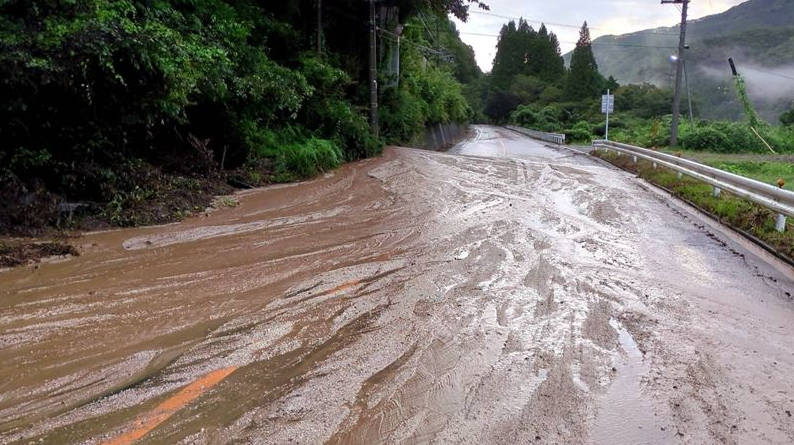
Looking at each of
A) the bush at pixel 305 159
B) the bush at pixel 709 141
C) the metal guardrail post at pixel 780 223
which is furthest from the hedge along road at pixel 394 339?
the bush at pixel 709 141

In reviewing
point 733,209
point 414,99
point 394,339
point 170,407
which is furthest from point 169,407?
point 414,99

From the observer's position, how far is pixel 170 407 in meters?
3.25

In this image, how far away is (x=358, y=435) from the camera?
10.1 feet

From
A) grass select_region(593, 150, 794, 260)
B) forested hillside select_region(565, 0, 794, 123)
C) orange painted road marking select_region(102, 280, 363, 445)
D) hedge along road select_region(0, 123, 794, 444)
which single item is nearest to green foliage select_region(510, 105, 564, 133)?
forested hillside select_region(565, 0, 794, 123)

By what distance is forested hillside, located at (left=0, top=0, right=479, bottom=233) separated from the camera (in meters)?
7.18

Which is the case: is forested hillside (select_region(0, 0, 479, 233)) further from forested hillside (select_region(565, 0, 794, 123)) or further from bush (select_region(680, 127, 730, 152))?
forested hillside (select_region(565, 0, 794, 123))

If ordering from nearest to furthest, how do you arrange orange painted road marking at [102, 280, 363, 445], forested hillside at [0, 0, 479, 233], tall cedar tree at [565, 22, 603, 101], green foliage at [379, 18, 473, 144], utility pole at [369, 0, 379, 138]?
orange painted road marking at [102, 280, 363, 445] → forested hillside at [0, 0, 479, 233] → utility pole at [369, 0, 379, 138] → green foliage at [379, 18, 473, 144] → tall cedar tree at [565, 22, 603, 101]

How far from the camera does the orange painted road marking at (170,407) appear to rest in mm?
2949

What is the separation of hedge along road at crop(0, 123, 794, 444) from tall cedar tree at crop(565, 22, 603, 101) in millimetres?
77028

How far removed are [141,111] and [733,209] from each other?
34.5 ft

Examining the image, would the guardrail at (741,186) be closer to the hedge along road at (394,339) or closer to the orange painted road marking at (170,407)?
the hedge along road at (394,339)

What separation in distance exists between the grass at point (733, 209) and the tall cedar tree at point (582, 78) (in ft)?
218

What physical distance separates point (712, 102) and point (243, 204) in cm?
9949

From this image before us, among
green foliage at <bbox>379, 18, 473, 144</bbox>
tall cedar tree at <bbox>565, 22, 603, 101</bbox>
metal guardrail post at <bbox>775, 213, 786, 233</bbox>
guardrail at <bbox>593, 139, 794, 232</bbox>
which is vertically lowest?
metal guardrail post at <bbox>775, 213, 786, 233</bbox>
